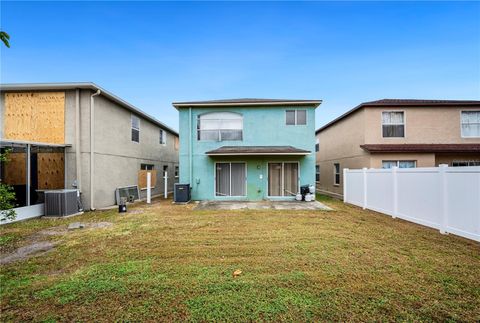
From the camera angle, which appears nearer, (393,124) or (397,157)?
(397,157)

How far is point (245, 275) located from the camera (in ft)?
11.7

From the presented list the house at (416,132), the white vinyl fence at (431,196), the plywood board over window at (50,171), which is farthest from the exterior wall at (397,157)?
the plywood board over window at (50,171)

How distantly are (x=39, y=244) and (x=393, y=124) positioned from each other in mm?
17394

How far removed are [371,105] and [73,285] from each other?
596 inches

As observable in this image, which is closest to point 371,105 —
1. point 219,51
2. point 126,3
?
point 219,51

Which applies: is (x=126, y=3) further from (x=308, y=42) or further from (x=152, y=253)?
(x=152, y=253)

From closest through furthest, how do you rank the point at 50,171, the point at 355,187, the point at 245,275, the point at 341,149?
the point at 245,275, the point at 50,171, the point at 355,187, the point at 341,149

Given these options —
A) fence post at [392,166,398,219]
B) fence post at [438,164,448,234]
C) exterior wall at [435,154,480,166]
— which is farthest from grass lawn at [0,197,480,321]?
exterior wall at [435,154,480,166]

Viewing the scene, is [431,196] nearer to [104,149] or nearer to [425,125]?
[425,125]

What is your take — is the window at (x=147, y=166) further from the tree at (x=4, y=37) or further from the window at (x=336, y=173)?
the window at (x=336, y=173)

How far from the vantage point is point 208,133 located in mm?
12445

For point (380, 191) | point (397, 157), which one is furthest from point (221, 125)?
point (397, 157)

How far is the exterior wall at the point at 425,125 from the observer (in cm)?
1238

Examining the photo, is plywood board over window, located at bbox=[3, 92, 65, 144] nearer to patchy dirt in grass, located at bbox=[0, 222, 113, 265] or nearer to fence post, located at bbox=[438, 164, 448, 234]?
patchy dirt in grass, located at bbox=[0, 222, 113, 265]
